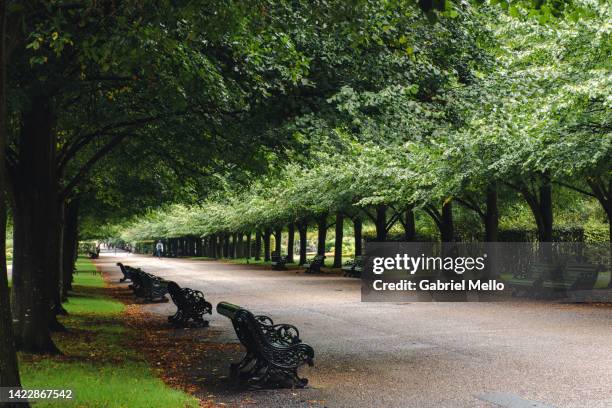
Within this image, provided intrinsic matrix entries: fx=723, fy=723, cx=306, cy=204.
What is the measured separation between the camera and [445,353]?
445 inches

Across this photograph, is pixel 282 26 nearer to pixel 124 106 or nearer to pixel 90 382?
pixel 124 106

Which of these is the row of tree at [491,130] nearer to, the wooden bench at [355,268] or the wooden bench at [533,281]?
the wooden bench at [533,281]

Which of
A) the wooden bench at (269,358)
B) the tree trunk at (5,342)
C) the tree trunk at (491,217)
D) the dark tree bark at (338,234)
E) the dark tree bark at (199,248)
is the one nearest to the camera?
the tree trunk at (5,342)

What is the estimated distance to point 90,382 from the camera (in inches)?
334

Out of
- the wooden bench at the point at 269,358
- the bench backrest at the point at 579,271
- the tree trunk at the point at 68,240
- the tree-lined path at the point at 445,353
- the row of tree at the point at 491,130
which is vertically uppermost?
the row of tree at the point at 491,130

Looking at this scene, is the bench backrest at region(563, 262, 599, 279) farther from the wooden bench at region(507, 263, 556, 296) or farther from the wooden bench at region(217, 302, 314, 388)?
the wooden bench at region(217, 302, 314, 388)

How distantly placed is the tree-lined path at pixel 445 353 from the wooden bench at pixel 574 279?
243cm

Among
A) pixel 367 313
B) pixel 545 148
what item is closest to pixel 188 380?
pixel 367 313

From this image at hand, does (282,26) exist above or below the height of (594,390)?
above

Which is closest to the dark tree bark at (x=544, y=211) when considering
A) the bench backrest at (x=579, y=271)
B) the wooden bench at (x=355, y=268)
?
the bench backrest at (x=579, y=271)

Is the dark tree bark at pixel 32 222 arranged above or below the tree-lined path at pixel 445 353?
above

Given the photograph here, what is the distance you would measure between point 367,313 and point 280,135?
26.9 ft

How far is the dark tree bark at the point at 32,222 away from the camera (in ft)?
36.9

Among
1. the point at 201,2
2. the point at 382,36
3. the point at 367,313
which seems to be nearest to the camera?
the point at 201,2
